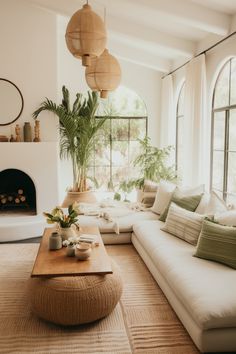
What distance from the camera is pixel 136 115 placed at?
8.14m

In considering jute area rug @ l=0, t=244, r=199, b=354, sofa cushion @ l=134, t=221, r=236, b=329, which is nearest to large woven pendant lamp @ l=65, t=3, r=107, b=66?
sofa cushion @ l=134, t=221, r=236, b=329

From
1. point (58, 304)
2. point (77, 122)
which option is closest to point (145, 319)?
point (58, 304)

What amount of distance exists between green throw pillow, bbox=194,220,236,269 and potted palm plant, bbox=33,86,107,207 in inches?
156

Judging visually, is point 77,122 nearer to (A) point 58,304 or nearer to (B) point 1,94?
(B) point 1,94

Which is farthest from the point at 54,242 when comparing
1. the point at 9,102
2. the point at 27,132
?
the point at 9,102

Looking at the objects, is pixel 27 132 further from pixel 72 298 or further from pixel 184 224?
pixel 72 298

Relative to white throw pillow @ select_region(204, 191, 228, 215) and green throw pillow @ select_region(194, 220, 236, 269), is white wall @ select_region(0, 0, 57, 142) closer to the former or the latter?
white throw pillow @ select_region(204, 191, 228, 215)

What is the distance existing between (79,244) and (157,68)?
523 centimetres

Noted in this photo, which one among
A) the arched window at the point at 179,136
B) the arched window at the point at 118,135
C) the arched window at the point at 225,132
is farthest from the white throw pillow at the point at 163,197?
the arched window at the point at 118,135

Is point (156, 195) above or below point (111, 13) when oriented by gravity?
below

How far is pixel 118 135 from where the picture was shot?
8.11 meters

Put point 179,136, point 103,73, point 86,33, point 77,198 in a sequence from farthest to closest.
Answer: point 179,136, point 77,198, point 103,73, point 86,33

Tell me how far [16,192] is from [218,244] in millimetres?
3971

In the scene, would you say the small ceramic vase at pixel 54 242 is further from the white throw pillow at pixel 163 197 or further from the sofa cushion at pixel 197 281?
the white throw pillow at pixel 163 197
